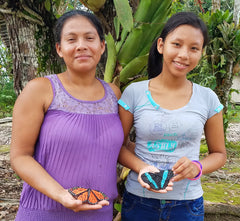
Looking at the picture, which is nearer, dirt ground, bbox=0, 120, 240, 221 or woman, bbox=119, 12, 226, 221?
woman, bbox=119, 12, 226, 221

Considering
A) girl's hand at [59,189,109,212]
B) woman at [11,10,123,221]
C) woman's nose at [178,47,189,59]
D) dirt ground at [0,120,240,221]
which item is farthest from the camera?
dirt ground at [0,120,240,221]

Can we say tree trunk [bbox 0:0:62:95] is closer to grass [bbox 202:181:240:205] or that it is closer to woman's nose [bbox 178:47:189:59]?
woman's nose [bbox 178:47:189:59]

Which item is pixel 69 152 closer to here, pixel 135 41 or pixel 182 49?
pixel 182 49

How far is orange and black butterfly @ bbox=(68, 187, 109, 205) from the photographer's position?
93cm

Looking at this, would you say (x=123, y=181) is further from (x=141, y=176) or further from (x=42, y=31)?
(x=42, y=31)

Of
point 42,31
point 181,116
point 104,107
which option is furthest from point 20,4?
point 181,116

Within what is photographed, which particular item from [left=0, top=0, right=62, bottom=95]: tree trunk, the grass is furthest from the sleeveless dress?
the grass

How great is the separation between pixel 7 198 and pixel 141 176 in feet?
6.31

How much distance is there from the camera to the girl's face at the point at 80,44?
1100 mm

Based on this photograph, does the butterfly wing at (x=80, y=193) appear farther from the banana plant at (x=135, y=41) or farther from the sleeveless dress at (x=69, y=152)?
the banana plant at (x=135, y=41)

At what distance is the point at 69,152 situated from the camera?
1.03 meters

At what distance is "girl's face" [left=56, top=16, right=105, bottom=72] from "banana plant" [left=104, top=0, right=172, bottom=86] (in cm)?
37

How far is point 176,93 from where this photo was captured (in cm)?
124

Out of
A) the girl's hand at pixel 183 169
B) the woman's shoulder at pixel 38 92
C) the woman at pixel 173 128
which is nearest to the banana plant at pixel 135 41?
the woman at pixel 173 128
